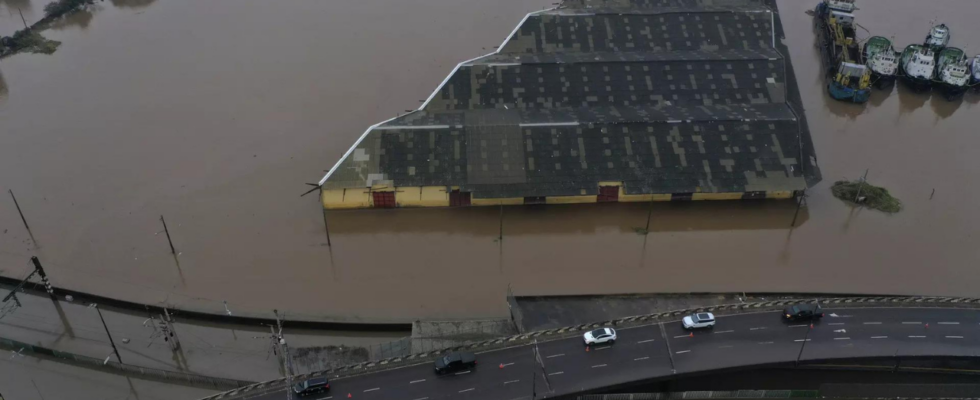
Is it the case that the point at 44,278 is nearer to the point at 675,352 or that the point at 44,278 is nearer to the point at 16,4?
the point at 675,352

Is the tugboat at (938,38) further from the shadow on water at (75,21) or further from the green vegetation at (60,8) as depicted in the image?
the green vegetation at (60,8)

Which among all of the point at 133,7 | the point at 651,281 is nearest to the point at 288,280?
the point at 651,281

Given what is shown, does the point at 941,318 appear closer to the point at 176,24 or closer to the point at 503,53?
the point at 503,53

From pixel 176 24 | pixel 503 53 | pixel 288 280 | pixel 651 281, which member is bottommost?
pixel 651 281

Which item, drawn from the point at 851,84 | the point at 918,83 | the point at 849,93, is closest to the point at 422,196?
the point at 849,93

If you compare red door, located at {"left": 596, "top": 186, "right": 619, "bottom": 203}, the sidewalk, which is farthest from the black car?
red door, located at {"left": 596, "top": 186, "right": 619, "bottom": 203}

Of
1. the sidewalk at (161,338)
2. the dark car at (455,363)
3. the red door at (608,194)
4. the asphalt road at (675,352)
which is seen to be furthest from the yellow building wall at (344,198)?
the dark car at (455,363)

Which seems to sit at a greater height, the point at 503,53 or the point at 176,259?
the point at 503,53
